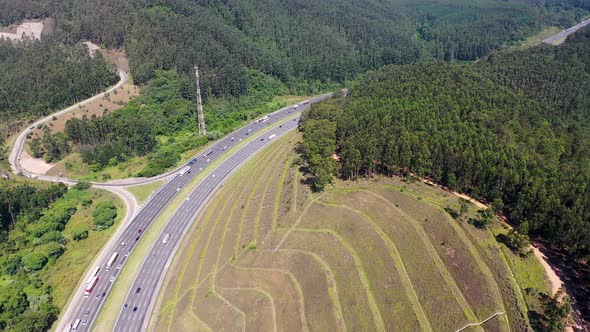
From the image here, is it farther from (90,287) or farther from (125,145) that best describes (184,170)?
(90,287)

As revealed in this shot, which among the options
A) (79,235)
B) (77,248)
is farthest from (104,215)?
(77,248)

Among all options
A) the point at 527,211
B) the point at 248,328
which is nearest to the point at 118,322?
the point at 248,328

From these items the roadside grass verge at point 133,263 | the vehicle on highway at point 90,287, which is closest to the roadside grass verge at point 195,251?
the roadside grass verge at point 133,263

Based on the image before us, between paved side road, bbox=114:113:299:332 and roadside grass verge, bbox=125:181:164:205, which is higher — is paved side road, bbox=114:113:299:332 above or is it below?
below

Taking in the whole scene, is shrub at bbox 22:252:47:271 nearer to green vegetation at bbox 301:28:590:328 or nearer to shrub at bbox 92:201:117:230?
shrub at bbox 92:201:117:230

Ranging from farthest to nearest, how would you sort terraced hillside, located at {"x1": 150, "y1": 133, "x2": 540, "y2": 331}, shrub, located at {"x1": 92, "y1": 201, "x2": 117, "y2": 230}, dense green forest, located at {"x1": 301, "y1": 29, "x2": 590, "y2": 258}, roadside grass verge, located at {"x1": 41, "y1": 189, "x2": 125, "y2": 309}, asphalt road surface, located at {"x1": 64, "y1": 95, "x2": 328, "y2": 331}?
shrub, located at {"x1": 92, "y1": 201, "x2": 117, "y2": 230}, roadside grass verge, located at {"x1": 41, "y1": 189, "x2": 125, "y2": 309}, asphalt road surface, located at {"x1": 64, "y1": 95, "x2": 328, "y2": 331}, dense green forest, located at {"x1": 301, "y1": 29, "x2": 590, "y2": 258}, terraced hillside, located at {"x1": 150, "y1": 133, "x2": 540, "y2": 331}

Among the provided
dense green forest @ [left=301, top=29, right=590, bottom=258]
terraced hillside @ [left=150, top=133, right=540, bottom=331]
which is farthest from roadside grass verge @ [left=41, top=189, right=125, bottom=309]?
dense green forest @ [left=301, top=29, right=590, bottom=258]
